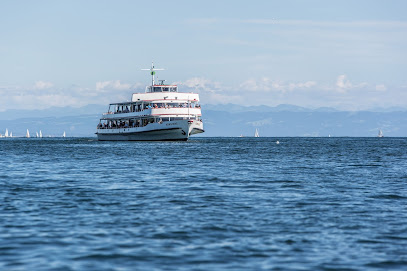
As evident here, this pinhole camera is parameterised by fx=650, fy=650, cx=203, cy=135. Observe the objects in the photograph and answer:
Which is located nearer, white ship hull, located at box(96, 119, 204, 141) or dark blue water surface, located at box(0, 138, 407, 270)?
dark blue water surface, located at box(0, 138, 407, 270)

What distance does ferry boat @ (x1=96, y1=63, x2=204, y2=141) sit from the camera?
376 ft

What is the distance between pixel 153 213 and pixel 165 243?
4.99 m

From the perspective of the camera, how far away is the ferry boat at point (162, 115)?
376 ft

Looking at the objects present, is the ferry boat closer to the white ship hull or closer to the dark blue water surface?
the white ship hull

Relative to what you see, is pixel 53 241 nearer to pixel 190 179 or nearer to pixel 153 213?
pixel 153 213

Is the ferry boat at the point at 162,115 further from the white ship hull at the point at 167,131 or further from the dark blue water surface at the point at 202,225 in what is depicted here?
the dark blue water surface at the point at 202,225

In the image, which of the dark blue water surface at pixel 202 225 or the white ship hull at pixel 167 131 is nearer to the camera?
the dark blue water surface at pixel 202 225

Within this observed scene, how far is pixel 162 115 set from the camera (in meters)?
116

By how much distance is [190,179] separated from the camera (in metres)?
34.1

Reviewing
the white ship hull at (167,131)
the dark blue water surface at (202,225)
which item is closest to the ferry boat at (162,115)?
the white ship hull at (167,131)

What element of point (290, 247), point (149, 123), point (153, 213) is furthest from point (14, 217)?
point (149, 123)

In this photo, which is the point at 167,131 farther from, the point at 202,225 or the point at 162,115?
the point at 202,225

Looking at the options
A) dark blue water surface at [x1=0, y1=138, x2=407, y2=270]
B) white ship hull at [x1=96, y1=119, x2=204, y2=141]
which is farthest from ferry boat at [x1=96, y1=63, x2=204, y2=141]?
dark blue water surface at [x1=0, y1=138, x2=407, y2=270]

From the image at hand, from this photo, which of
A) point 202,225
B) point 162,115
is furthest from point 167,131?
point 202,225
